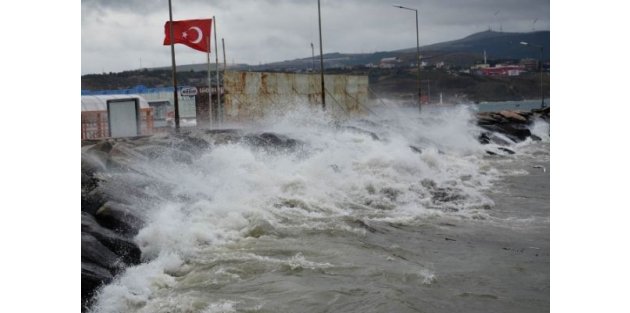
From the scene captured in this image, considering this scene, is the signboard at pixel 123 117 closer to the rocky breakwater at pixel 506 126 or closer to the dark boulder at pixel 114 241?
the dark boulder at pixel 114 241

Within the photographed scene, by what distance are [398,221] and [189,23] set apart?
5.66 m

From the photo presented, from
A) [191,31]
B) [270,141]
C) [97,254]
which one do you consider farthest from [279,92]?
[97,254]

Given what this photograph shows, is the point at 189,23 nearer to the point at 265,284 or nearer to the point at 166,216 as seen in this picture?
the point at 166,216

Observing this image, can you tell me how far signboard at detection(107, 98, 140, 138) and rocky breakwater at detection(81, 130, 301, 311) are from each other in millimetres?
936

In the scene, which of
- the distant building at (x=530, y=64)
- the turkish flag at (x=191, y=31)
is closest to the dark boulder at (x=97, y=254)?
the distant building at (x=530, y=64)

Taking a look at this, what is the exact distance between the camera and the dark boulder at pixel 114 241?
595 cm

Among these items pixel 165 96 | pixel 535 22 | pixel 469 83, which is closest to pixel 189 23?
pixel 469 83

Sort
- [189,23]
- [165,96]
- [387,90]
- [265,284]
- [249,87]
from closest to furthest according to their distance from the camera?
1. [265,284]
2. [189,23]
3. [387,90]
4. [249,87]
5. [165,96]

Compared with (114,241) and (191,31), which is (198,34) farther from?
(114,241)

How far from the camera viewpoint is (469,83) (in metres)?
9.09

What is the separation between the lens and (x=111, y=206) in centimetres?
669

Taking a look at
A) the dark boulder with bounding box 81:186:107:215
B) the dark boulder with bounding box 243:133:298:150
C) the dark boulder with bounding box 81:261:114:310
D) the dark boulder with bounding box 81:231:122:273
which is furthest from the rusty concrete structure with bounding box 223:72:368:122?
the dark boulder with bounding box 81:261:114:310

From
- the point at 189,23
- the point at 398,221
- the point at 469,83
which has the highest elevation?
the point at 189,23

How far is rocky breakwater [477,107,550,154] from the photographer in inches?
931
